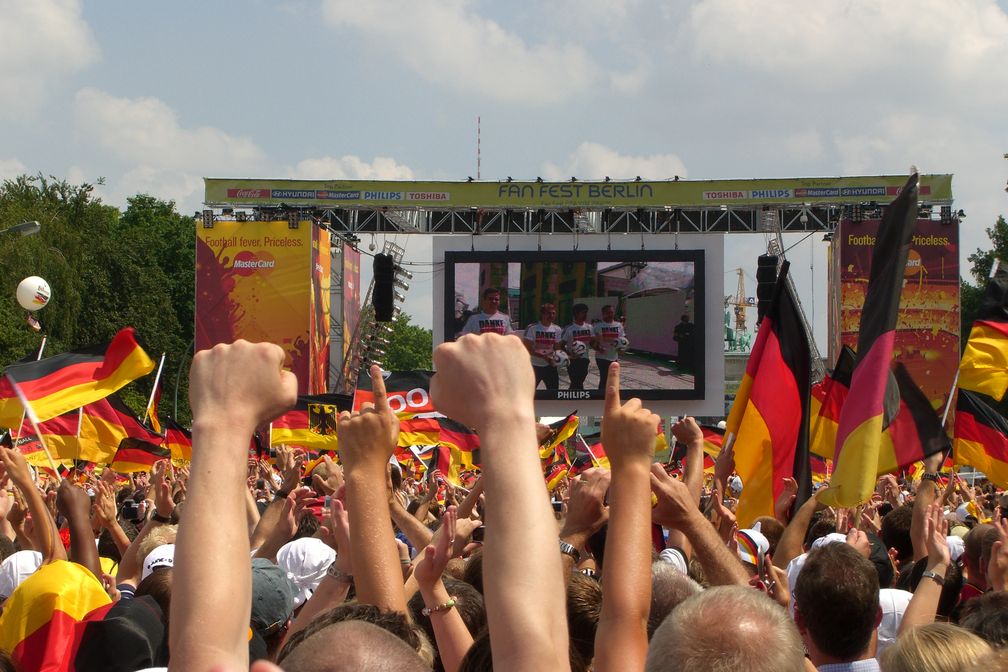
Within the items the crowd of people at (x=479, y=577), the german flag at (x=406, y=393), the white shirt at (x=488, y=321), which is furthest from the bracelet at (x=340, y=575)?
the white shirt at (x=488, y=321)

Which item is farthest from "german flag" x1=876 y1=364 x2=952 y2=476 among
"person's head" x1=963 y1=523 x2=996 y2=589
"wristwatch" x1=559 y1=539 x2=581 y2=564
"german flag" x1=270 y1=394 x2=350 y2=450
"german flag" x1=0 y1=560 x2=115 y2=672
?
"german flag" x1=270 y1=394 x2=350 y2=450

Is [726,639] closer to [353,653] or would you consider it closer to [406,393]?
[353,653]

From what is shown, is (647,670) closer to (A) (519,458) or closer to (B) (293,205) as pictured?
(A) (519,458)

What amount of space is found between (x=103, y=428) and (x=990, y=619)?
11.9 meters

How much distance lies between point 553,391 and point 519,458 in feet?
111

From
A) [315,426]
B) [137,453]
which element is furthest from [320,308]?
[137,453]

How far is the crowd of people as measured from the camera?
222cm

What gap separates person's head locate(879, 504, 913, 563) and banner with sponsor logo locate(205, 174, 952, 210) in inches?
1345

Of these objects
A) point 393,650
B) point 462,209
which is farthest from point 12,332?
point 393,650

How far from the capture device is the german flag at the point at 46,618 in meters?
4.17

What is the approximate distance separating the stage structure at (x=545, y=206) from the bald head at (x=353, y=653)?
3745 centimetres

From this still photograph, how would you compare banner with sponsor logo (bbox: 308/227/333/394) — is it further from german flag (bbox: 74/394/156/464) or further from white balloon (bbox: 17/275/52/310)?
german flag (bbox: 74/394/156/464)

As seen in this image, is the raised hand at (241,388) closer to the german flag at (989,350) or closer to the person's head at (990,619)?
the person's head at (990,619)

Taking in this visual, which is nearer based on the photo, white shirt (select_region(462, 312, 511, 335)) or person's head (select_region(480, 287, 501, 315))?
white shirt (select_region(462, 312, 511, 335))
